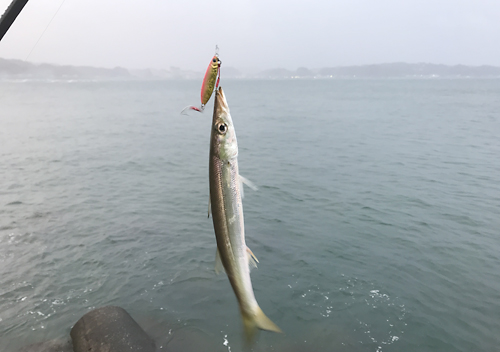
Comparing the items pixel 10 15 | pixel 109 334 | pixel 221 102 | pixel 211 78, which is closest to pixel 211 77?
pixel 211 78

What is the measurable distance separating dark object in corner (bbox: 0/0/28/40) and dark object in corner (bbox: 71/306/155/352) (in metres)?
6.36

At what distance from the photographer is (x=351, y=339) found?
32.1 feet

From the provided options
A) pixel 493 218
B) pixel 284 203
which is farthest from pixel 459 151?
pixel 284 203

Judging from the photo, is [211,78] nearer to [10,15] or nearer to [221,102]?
[221,102]

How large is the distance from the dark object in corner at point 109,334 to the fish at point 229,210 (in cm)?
518

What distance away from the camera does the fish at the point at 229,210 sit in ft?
12.3

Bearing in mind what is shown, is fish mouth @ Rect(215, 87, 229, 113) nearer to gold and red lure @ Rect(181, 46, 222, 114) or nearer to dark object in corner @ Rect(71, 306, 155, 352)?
gold and red lure @ Rect(181, 46, 222, 114)

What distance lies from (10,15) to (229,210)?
21.4 feet

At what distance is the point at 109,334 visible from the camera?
854 centimetres

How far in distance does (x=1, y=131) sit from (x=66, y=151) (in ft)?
61.4

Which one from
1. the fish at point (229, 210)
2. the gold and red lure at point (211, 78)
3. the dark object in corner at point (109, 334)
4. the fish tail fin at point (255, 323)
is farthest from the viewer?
the dark object in corner at point (109, 334)

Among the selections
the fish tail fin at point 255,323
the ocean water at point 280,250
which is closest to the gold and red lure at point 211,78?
the fish tail fin at point 255,323

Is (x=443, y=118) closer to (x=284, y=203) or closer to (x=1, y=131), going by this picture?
(x=284, y=203)

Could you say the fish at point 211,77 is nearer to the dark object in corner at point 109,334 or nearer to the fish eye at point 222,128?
the fish eye at point 222,128
